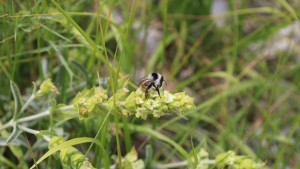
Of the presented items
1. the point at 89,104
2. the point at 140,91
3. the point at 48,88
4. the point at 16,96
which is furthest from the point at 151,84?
A: the point at 16,96

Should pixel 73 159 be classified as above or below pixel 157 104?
below

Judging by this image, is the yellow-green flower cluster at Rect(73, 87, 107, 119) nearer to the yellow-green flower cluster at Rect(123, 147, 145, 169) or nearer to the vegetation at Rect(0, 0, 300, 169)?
the vegetation at Rect(0, 0, 300, 169)

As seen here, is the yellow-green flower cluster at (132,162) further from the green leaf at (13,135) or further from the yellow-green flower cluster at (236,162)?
the green leaf at (13,135)

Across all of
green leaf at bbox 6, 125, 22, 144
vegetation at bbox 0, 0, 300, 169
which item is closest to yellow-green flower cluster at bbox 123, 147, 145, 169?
vegetation at bbox 0, 0, 300, 169

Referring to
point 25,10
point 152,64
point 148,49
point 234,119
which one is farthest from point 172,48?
point 25,10

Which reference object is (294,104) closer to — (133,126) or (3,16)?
(133,126)

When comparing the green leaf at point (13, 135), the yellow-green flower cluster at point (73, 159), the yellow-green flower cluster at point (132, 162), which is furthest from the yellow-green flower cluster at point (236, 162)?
the green leaf at point (13, 135)

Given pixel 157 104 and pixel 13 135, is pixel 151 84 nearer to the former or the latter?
pixel 157 104
